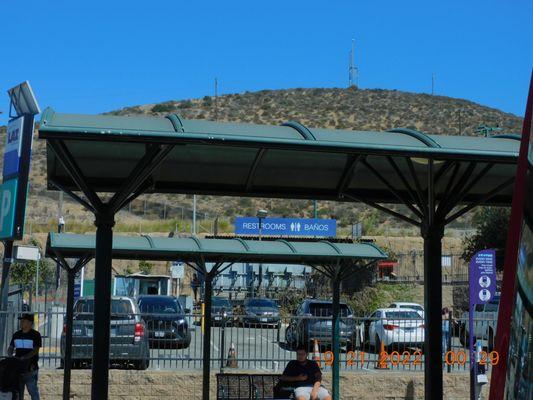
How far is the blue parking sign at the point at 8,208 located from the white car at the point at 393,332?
766 centimetres

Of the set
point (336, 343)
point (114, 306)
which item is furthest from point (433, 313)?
point (114, 306)

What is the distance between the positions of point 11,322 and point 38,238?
128 feet

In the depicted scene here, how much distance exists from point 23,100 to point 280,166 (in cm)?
589

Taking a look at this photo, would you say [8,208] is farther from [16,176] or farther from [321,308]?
[321,308]

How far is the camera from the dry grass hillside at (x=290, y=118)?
6769cm

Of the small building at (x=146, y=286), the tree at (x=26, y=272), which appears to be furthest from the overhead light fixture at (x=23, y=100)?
the tree at (x=26, y=272)

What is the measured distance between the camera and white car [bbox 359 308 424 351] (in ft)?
56.8

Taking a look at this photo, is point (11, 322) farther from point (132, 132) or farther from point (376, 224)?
point (376, 224)

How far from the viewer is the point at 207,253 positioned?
13211mm

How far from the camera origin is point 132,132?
693 cm

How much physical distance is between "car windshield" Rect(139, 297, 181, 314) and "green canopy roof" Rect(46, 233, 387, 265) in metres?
9.08

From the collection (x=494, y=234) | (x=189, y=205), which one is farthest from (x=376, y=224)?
(x=494, y=234)

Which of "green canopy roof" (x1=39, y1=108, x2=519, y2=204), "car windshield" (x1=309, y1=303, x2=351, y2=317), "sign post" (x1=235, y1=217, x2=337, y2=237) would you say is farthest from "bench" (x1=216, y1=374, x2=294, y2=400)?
"sign post" (x1=235, y1=217, x2=337, y2=237)

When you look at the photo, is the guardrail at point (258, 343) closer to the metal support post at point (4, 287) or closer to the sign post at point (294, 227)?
the metal support post at point (4, 287)
